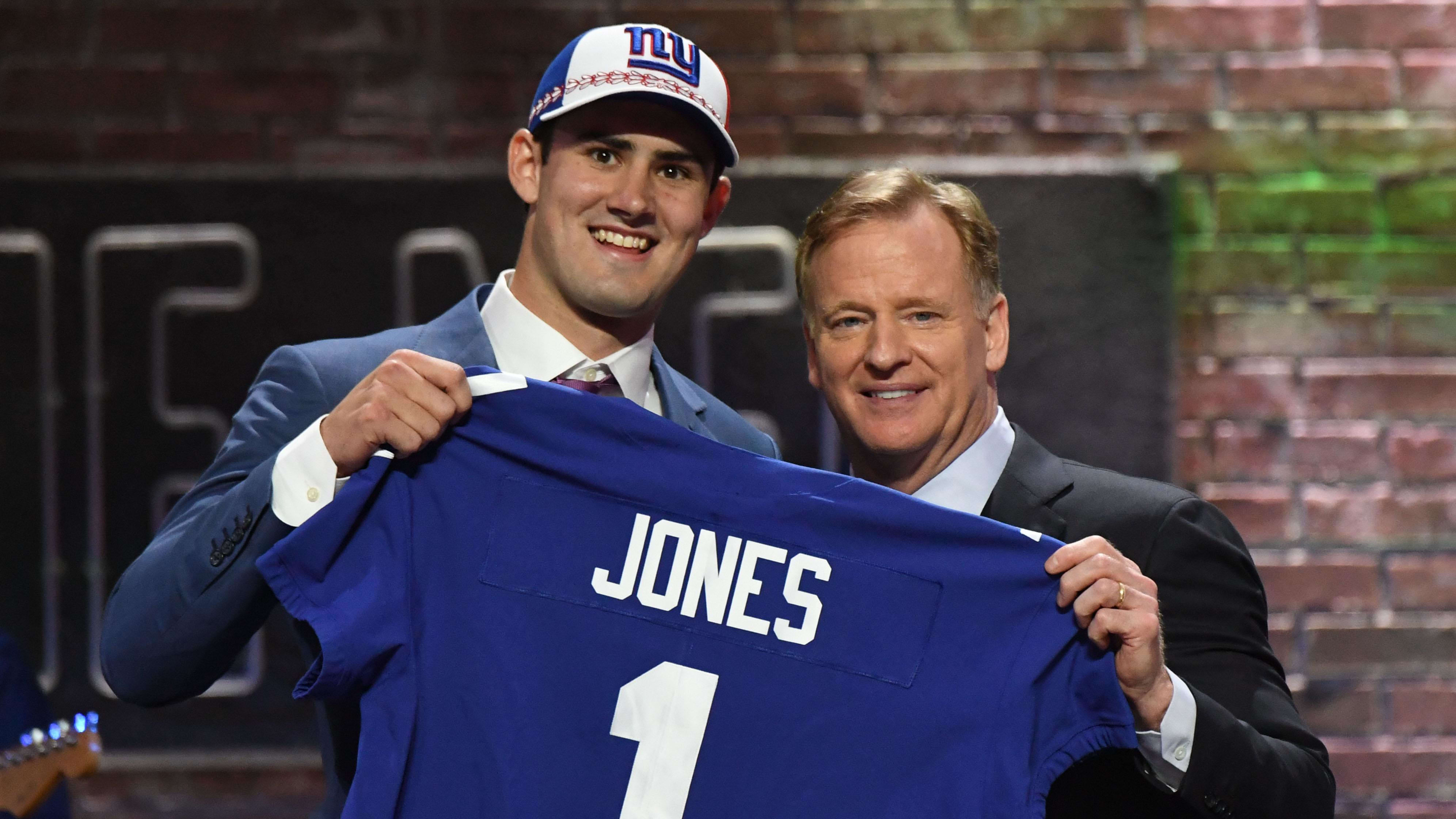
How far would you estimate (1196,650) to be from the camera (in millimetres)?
→ 1572

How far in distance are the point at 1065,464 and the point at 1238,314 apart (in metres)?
1.44

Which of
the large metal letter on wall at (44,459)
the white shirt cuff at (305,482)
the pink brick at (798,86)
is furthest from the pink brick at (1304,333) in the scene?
the large metal letter on wall at (44,459)

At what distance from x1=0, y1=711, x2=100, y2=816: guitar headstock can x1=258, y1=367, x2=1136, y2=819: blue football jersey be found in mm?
1299

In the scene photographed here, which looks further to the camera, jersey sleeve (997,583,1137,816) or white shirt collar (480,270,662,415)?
white shirt collar (480,270,662,415)

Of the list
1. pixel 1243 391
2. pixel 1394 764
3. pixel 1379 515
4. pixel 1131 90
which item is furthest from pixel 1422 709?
pixel 1131 90

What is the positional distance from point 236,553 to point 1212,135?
7.73 ft

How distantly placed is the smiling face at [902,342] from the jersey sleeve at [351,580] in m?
0.58

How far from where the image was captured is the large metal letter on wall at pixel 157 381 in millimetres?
2975

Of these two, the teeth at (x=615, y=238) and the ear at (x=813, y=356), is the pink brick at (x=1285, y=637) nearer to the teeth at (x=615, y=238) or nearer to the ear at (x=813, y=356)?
the ear at (x=813, y=356)

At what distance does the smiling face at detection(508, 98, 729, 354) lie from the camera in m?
1.85

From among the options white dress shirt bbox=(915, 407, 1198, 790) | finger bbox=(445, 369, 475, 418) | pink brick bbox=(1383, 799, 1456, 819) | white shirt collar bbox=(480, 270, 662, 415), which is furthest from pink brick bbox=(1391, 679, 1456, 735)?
finger bbox=(445, 369, 475, 418)

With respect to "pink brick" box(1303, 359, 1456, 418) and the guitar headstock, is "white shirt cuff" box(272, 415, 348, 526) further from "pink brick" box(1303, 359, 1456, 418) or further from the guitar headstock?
"pink brick" box(1303, 359, 1456, 418)

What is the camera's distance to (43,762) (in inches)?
96.9

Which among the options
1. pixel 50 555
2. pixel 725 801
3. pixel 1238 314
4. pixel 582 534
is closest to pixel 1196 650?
pixel 725 801
